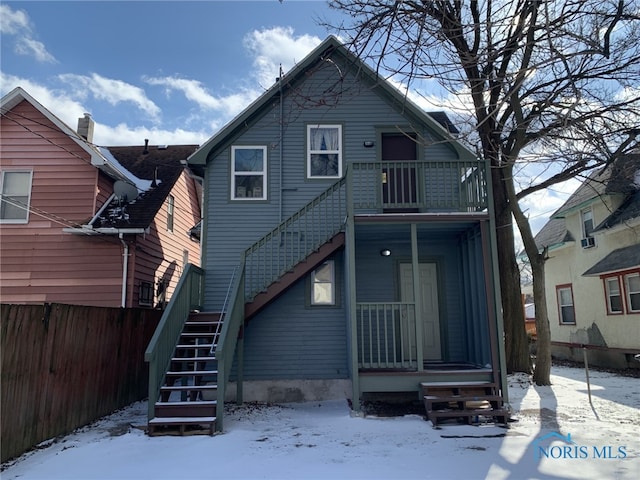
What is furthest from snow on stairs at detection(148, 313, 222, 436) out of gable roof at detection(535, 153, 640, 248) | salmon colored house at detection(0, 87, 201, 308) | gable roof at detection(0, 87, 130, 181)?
gable roof at detection(535, 153, 640, 248)

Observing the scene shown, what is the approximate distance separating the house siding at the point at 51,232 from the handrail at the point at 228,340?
162 inches

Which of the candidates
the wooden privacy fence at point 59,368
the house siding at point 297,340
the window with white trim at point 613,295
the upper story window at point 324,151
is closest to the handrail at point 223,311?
the house siding at point 297,340

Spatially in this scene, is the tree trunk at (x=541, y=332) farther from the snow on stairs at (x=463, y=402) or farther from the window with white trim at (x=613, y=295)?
the window with white trim at (x=613, y=295)

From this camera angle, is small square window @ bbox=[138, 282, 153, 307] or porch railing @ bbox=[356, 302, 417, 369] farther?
small square window @ bbox=[138, 282, 153, 307]

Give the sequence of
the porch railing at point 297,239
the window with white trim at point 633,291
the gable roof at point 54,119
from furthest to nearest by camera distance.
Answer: the window with white trim at point 633,291 < the gable roof at point 54,119 < the porch railing at point 297,239

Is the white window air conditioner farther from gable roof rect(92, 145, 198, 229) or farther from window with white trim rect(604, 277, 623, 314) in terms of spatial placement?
gable roof rect(92, 145, 198, 229)

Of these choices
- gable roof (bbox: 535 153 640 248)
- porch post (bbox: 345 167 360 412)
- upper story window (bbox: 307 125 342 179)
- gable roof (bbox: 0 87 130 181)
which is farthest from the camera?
gable roof (bbox: 535 153 640 248)

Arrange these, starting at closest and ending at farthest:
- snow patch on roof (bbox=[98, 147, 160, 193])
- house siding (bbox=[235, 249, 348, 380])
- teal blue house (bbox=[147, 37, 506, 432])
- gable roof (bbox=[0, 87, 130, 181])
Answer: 1. teal blue house (bbox=[147, 37, 506, 432])
2. house siding (bbox=[235, 249, 348, 380])
3. gable roof (bbox=[0, 87, 130, 181])
4. snow patch on roof (bbox=[98, 147, 160, 193])

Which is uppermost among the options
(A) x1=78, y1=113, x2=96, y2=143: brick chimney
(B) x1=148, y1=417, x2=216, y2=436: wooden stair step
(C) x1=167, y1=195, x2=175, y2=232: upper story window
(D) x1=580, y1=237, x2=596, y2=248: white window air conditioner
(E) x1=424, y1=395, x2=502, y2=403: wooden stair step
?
(A) x1=78, y1=113, x2=96, y2=143: brick chimney

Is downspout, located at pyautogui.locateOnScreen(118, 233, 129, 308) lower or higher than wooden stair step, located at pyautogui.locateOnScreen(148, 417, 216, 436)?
higher

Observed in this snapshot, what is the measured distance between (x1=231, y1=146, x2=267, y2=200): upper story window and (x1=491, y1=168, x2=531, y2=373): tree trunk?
604 centimetres

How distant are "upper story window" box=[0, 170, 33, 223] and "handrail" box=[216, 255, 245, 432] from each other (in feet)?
20.5

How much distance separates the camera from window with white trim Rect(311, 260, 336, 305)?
9.53 m

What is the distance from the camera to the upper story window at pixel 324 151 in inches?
396
